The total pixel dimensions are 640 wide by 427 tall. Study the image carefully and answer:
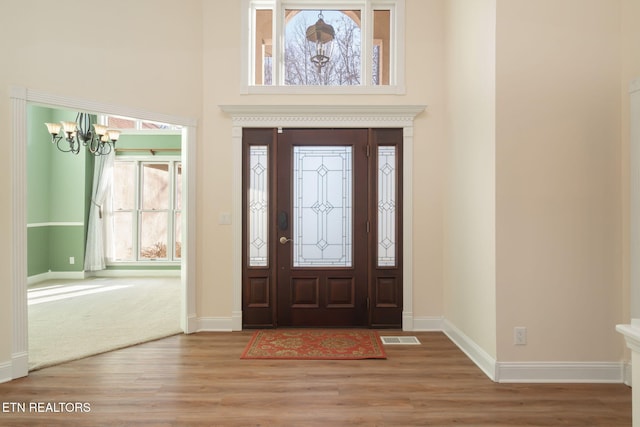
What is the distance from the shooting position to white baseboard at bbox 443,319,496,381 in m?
3.16

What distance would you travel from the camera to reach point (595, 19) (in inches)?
121

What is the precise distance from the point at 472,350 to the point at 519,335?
0.57m

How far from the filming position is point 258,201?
4.48 metres

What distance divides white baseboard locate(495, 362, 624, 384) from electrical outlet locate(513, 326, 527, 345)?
0.17 meters

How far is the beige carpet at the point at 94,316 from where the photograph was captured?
3.82 meters

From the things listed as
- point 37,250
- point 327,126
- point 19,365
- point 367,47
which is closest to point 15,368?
point 19,365

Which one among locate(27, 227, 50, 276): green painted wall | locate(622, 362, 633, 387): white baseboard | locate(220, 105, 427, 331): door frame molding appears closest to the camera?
locate(622, 362, 633, 387): white baseboard

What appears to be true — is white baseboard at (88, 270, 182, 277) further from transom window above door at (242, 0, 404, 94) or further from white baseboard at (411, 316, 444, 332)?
white baseboard at (411, 316, 444, 332)

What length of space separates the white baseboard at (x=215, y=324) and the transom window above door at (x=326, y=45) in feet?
8.57

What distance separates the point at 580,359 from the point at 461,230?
1.43m

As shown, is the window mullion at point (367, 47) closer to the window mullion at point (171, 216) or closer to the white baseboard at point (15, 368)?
the white baseboard at point (15, 368)

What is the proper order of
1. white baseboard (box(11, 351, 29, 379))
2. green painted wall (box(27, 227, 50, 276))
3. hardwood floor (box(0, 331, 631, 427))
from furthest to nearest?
green painted wall (box(27, 227, 50, 276)) < white baseboard (box(11, 351, 29, 379)) < hardwood floor (box(0, 331, 631, 427))

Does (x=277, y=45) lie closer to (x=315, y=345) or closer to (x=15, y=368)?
(x=315, y=345)

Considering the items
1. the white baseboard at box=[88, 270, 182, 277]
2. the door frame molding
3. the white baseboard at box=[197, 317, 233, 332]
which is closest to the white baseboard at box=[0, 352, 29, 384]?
the white baseboard at box=[197, 317, 233, 332]
